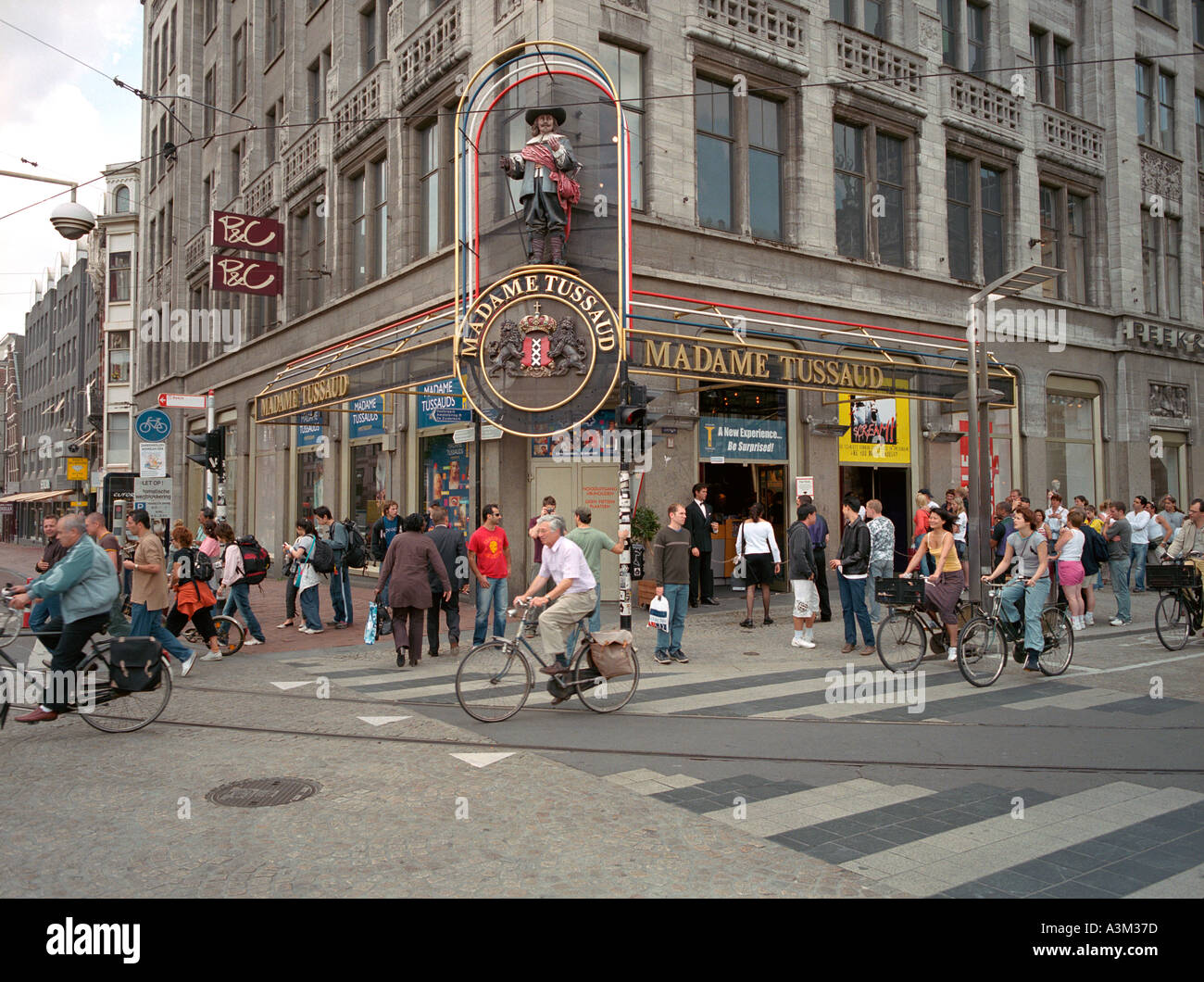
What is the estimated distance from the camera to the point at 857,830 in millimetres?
4973

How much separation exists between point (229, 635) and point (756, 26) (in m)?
15.0

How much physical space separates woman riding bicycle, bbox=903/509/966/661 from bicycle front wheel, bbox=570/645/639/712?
3717 millimetres

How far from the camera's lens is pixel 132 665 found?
24.0ft

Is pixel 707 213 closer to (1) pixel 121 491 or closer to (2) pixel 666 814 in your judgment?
(2) pixel 666 814

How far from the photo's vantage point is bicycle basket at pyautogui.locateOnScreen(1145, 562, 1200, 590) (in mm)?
11562

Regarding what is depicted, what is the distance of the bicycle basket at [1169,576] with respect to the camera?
11562 millimetres

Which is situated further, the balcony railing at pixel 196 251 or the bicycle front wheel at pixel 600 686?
the balcony railing at pixel 196 251

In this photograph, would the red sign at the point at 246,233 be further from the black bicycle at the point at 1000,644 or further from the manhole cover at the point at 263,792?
the manhole cover at the point at 263,792

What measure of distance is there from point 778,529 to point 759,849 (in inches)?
568

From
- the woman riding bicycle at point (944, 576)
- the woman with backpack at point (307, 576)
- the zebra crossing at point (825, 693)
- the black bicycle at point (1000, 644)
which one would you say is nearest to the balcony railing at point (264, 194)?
the woman with backpack at point (307, 576)

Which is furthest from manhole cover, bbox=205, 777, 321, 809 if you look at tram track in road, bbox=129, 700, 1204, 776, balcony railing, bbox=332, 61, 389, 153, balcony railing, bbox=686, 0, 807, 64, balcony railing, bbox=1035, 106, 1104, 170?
balcony railing, bbox=1035, 106, 1104, 170

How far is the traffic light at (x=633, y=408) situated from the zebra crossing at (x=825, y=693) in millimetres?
3289

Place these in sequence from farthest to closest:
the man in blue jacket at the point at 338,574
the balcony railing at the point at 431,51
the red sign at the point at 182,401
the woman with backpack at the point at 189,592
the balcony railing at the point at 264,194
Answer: the balcony railing at the point at 264,194
the balcony railing at the point at 431,51
the red sign at the point at 182,401
the man in blue jacket at the point at 338,574
the woman with backpack at the point at 189,592
